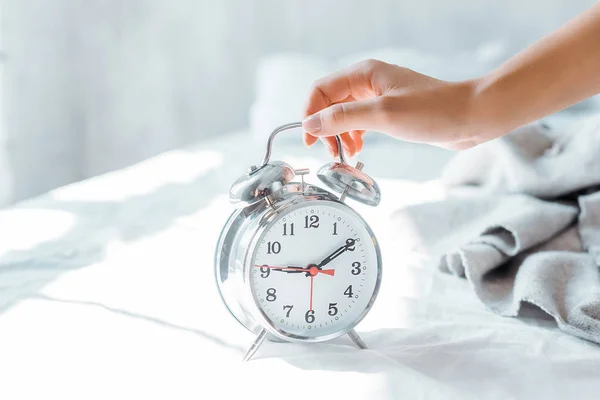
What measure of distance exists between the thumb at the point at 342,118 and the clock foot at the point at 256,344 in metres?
0.29

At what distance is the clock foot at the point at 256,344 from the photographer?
3.20 feet

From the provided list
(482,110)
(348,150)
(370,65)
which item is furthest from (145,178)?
(482,110)

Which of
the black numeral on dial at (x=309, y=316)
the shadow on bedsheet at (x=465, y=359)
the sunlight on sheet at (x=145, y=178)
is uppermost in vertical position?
the sunlight on sheet at (x=145, y=178)

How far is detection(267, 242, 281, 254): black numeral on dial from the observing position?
0.99m

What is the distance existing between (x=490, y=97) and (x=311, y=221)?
0.31m

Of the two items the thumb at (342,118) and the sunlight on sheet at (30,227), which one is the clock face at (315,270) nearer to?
the thumb at (342,118)

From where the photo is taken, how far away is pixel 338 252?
1012mm

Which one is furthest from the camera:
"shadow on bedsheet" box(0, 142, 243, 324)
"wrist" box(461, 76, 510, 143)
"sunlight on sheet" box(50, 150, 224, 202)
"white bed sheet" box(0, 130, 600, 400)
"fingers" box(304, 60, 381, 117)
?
"sunlight on sheet" box(50, 150, 224, 202)

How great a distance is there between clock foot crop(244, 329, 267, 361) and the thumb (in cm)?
29

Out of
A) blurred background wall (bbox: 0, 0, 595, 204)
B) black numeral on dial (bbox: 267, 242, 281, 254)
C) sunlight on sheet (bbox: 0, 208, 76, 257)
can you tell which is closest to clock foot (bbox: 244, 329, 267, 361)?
black numeral on dial (bbox: 267, 242, 281, 254)

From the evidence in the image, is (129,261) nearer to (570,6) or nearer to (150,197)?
(150,197)

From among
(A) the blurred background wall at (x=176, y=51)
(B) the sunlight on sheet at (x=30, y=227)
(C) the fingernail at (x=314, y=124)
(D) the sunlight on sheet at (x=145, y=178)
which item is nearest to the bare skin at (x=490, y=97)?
(C) the fingernail at (x=314, y=124)

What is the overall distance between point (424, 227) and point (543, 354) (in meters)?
0.54

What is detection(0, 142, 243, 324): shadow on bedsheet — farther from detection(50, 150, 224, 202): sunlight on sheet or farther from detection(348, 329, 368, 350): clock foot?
detection(348, 329, 368, 350): clock foot
